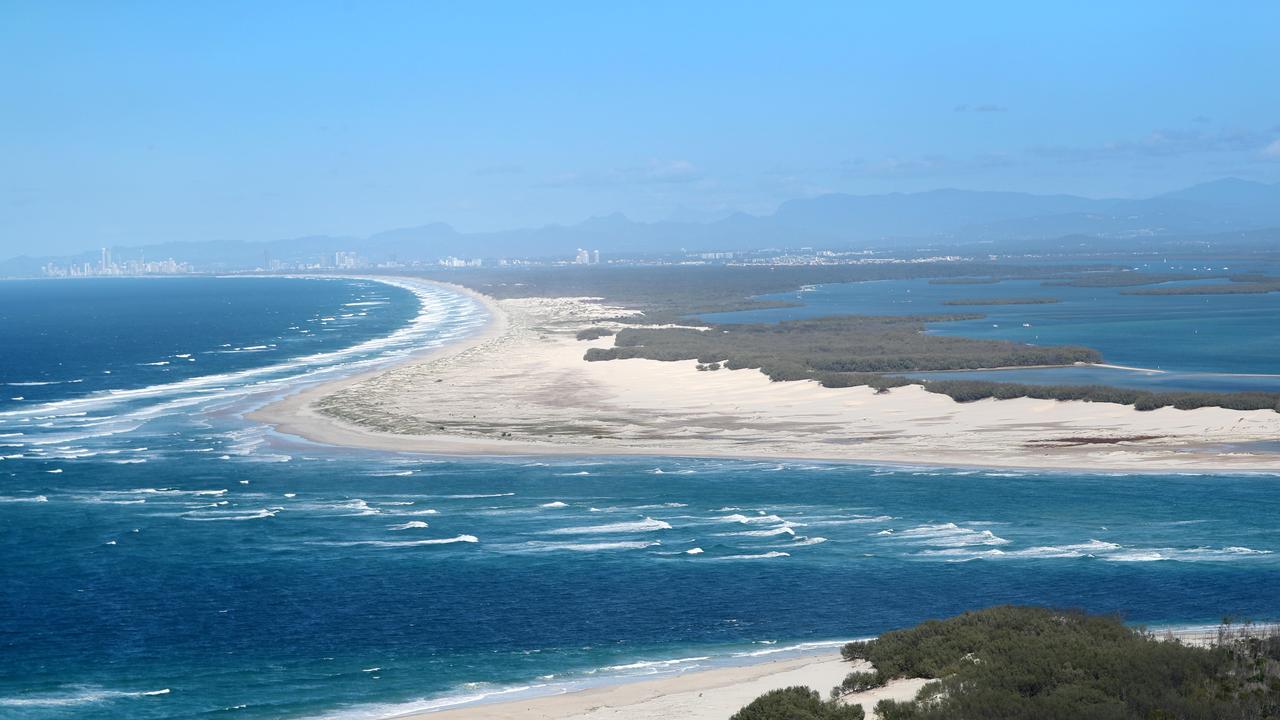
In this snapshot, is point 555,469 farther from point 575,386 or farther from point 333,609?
point 575,386

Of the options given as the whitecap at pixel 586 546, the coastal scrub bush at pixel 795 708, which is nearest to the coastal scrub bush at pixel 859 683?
the coastal scrub bush at pixel 795 708

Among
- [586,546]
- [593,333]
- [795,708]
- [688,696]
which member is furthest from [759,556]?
[593,333]

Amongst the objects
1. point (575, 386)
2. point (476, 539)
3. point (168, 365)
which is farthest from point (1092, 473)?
point (168, 365)

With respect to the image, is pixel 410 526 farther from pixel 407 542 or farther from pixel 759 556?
pixel 759 556

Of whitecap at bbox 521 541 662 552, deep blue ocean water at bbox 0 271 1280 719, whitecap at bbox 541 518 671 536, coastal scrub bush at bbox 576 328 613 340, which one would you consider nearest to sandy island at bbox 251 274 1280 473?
deep blue ocean water at bbox 0 271 1280 719

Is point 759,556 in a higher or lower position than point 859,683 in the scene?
lower

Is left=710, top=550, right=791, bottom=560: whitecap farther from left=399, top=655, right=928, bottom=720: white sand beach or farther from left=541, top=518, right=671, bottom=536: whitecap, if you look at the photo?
left=399, top=655, right=928, bottom=720: white sand beach

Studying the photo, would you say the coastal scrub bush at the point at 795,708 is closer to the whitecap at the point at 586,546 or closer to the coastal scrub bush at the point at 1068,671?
the coastal scrub bush at the point at 1068,671
